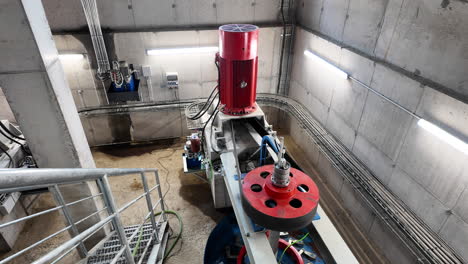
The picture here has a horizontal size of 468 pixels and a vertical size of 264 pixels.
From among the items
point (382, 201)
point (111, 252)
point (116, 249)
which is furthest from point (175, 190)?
point (382, 201)

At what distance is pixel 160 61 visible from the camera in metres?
6.21

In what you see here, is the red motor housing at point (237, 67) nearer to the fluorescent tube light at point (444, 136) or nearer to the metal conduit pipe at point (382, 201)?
the metal conduit pipe at point (382, 201)

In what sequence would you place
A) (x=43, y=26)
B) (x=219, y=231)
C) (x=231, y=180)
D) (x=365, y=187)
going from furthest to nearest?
(x=365, y=187) → (x=219, y=231) → (x=231, y=180) → (x=43, y=26)

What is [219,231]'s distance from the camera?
3947 millimetres

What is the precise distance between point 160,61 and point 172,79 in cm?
49

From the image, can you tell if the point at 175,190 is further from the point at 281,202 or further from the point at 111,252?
the point at 281,202

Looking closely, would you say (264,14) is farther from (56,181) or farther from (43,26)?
(56,181)

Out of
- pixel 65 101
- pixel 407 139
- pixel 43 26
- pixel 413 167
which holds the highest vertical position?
pixel 43 26

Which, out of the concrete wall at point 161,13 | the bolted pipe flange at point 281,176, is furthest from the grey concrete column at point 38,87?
the concrete wall at point 161,13

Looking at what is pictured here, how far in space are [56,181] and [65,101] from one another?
7.56ft

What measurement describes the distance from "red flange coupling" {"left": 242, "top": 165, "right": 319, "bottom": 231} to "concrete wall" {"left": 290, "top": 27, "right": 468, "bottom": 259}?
2.06 metres

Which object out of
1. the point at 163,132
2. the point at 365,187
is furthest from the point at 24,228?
the point at 365,187

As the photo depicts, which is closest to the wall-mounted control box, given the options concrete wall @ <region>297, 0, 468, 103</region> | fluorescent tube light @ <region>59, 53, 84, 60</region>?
fluorescent tube light @ <region>59, 53, 84, 60</region>

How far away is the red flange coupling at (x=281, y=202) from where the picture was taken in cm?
196
